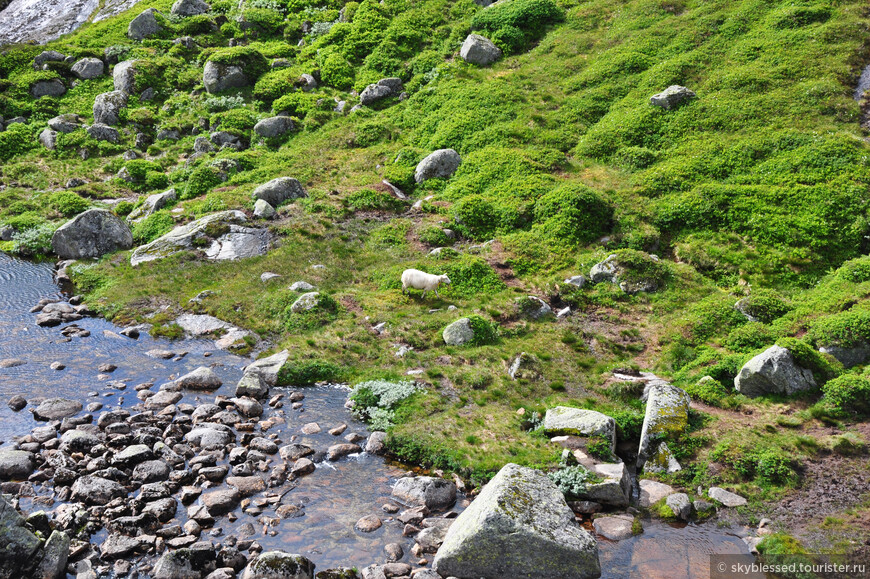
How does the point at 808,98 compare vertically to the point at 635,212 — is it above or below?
above

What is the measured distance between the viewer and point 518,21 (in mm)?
47625

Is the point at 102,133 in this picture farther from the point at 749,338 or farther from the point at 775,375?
the point at 775,375

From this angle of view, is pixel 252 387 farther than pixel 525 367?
No

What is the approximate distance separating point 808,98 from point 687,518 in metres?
28.9

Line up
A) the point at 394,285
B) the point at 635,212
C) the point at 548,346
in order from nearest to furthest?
the point at 548,346
the point at 394,285
the point at 635,212

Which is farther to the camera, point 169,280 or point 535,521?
point 169,280

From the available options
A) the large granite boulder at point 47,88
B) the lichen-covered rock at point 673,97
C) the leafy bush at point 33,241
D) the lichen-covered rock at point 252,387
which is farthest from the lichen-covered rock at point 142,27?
the lichen-covered rock at point 252,387

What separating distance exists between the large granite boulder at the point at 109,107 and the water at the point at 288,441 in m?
20.1

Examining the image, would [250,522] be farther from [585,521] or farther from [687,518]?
[687,518]

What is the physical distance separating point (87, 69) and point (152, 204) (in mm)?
23902

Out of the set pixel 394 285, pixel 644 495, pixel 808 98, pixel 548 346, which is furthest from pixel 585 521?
pixel 808 98

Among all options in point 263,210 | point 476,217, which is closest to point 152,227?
point 263,210

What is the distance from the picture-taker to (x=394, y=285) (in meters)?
26.1

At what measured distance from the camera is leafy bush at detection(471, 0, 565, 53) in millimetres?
46625
